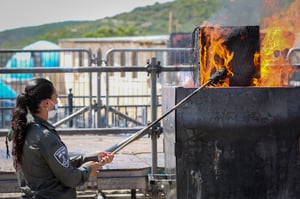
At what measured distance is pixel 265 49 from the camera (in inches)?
296

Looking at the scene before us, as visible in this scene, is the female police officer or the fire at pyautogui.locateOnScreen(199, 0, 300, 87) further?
the fire at pyautogui.locateOnScreen(199, 0, 300, 87)

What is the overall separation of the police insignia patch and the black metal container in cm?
140

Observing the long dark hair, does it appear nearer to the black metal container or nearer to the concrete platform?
the black metal container

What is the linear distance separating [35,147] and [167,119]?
1.84 metres

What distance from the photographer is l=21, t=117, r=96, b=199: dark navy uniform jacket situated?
16.9 ft

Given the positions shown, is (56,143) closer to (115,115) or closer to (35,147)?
(35,147)

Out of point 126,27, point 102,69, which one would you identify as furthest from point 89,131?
point 126,27

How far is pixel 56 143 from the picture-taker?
5.17m

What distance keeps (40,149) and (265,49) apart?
3.08 metres

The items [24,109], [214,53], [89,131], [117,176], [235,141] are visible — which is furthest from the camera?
[89,131]

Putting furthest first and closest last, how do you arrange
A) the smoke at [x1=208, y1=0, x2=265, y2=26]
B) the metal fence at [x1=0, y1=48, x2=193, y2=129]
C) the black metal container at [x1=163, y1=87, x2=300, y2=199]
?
the metal fence at [x1=0, y1=48, x2=193, y2=129] → the smoke at [x1=208, y1=0, x2=265, y2=26] → the black metal container at [x1=163, y1=87, x2=300, y2=199]

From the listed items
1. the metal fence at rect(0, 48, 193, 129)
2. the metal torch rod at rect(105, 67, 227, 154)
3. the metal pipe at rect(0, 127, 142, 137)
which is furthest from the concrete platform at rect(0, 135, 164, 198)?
the metal fence at rect(0, 48, 193, 129)

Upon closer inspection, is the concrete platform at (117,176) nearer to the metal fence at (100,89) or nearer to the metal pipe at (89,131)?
the metal pipe at (89,131)

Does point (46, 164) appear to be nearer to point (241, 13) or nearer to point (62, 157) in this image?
point (62, 157)
